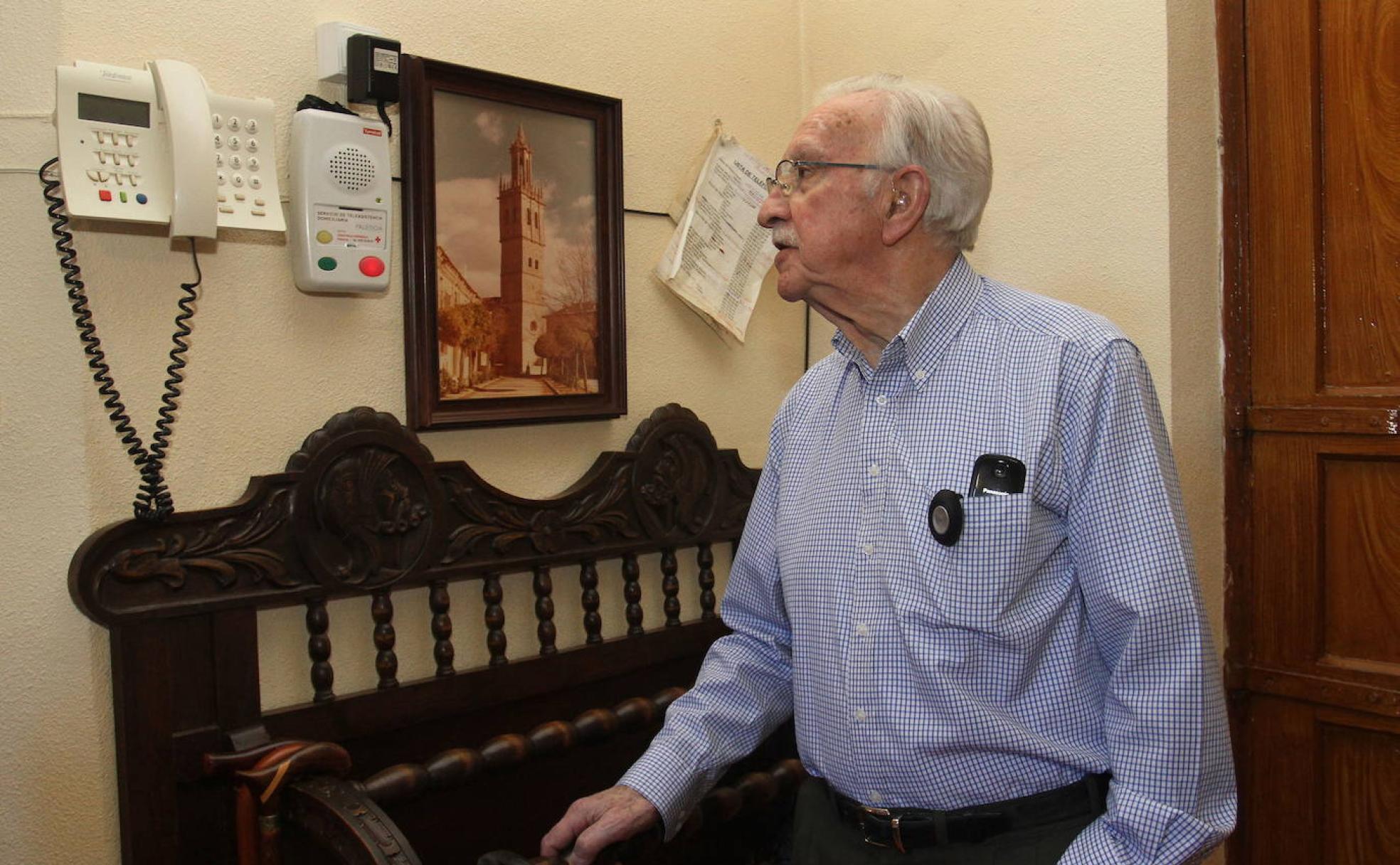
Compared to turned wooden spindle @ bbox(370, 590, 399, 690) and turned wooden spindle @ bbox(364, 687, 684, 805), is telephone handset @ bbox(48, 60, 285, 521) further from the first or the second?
turned wooden spindle @ bbox(364, 687, 684, 805)

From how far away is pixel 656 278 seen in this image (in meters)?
1.99

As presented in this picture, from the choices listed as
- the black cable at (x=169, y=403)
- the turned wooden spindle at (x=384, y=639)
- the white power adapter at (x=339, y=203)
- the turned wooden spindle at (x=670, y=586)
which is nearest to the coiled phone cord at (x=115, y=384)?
the black cable at (x=169, y=403)

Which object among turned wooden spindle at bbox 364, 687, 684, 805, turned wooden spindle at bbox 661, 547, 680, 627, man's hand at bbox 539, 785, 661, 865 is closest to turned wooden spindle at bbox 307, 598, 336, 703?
turned wooden spindle at bbox 364, 687, 684, 805

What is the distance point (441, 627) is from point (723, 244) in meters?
0.91

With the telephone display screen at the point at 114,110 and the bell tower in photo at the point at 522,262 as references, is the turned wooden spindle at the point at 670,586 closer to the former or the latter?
the bell tower in photo at the point at 522,262

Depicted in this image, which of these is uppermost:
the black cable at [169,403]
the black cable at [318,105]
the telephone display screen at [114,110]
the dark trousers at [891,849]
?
the black cable at [318,105]

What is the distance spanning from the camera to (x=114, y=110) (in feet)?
4.23

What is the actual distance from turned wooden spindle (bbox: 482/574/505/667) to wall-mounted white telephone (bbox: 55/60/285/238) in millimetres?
619

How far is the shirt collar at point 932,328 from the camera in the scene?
51.9 inches

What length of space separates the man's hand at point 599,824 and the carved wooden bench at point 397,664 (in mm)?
51

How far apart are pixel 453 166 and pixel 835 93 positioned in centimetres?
61

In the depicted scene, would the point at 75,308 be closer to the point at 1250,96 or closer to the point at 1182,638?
the point at 1182,638

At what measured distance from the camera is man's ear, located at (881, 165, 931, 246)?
1.34 meters

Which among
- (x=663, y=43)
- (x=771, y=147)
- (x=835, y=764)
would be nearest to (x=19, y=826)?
(x=835, y=764)
